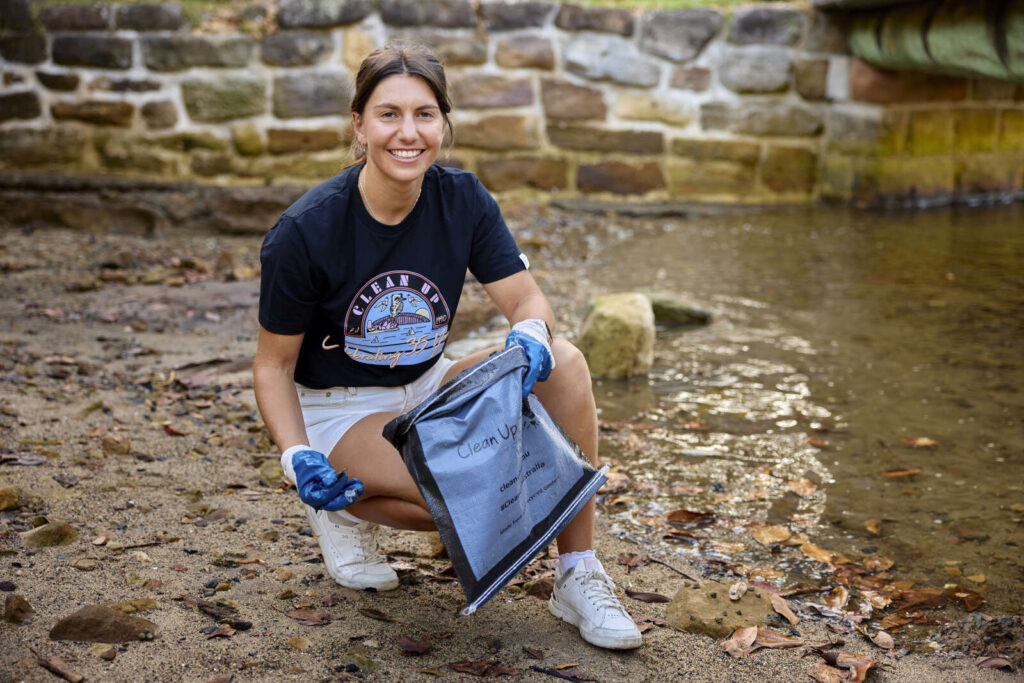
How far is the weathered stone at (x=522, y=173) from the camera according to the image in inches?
276

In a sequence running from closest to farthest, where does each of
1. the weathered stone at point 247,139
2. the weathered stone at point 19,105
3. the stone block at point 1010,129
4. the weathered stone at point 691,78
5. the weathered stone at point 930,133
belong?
1. the weathered stone at point 19,105
2. the weathered stone at point 247,139
3. the weathered stone at point 691,78
4. the weathered stone at point 930,133
5. the stone block at point 1010,129

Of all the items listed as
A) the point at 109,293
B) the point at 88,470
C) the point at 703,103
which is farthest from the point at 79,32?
the point at 88,470

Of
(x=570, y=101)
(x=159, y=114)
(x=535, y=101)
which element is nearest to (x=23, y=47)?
(x=159, y=114)

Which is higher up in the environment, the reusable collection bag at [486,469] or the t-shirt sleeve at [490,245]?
the t-shirt sleeve at [490,245]

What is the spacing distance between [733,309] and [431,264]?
2883 millimetres

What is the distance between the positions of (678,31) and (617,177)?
1.06 meters

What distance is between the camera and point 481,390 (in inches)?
78.4

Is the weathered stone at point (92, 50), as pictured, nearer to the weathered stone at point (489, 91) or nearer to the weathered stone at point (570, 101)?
the weathered stone at point (489, 91)

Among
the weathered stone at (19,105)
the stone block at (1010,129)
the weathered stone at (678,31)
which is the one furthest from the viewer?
the stone block at (1010,129)

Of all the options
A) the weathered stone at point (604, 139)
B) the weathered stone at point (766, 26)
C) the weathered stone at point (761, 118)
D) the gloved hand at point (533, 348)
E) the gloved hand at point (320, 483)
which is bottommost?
the gloved hand at point (320, 483)

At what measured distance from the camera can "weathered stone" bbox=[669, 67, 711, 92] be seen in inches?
273

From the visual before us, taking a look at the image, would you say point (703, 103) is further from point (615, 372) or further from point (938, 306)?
point (615, 372)

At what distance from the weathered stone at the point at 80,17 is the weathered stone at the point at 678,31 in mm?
3493

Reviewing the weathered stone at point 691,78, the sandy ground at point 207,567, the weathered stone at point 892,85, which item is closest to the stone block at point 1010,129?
the weathered stone at point 892,85
